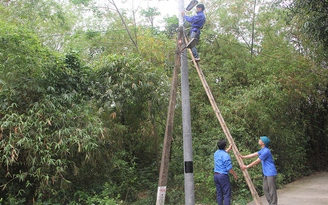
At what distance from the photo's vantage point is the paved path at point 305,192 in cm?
838

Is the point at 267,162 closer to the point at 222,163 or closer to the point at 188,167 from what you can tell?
the point at 222,163

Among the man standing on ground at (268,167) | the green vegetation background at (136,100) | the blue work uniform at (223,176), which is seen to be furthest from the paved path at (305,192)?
the blue work uniform at (223,176)

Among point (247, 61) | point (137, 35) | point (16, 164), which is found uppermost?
point (137, 35)

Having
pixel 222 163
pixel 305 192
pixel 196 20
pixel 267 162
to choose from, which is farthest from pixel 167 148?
pixel 305 192

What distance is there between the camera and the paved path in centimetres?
838

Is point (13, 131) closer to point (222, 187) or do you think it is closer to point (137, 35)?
point (222, 187)

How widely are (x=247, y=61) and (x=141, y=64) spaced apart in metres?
4.93

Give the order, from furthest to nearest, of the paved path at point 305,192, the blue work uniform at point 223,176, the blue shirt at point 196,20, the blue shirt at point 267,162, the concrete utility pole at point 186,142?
the paved path at point 305,192
the blue shirt at point 196,20
the concrete utility pole at point 186,142
the blue work uniform at point 223,176
the blue shirt at point 267,162

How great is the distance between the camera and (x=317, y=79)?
11.0 m

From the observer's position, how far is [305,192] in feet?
30.9

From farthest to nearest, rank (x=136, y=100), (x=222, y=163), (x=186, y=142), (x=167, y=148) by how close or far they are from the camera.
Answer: (x=136, y=100) < (x=167, y=148) < (x=186, y=142) < (x=222, y=163)

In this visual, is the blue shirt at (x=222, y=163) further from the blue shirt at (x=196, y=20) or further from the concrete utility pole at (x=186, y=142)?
the blue shirt at (x=196, y=20)

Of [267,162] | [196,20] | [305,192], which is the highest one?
[196,20]

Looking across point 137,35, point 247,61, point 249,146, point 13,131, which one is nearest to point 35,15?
point 137,35
